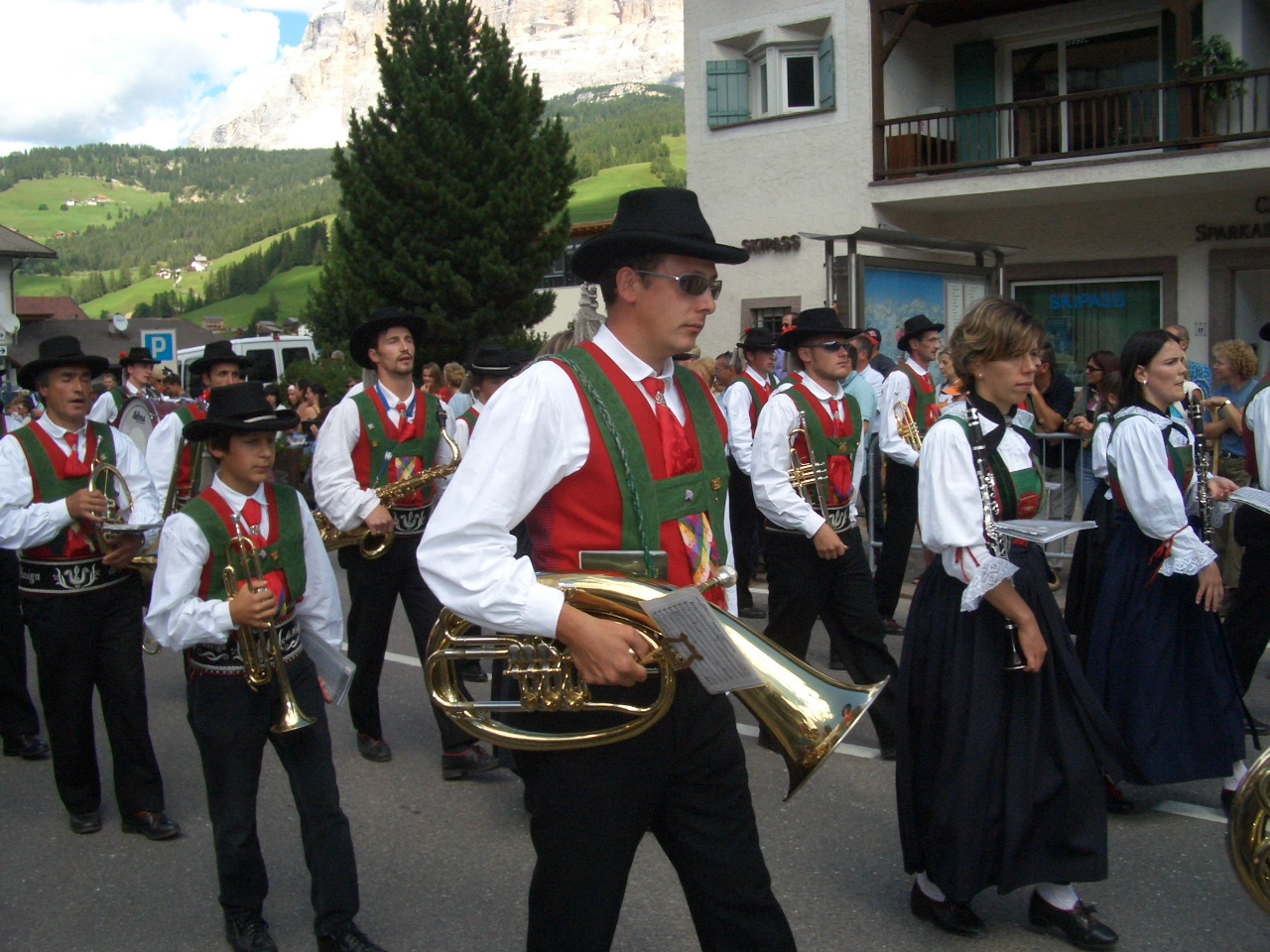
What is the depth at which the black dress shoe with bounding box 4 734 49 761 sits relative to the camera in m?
5.99

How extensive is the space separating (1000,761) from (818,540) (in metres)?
1.78

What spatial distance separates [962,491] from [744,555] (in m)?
5.34

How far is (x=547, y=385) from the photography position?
251 centimetres

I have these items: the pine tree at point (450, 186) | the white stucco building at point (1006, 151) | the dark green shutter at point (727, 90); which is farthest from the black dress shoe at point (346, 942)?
the pine tree at point (450, 186)

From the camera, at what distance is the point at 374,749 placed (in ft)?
18.8

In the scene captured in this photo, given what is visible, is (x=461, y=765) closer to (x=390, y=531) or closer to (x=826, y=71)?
(x=390, y=531)

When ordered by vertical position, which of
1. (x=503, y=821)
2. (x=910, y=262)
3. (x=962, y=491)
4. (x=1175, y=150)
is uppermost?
(x=1175, y=150)

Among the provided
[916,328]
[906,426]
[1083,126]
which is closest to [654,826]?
[906,426]

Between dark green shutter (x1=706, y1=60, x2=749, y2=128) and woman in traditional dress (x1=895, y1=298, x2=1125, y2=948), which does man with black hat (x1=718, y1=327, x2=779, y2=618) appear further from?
dark green shutter (x1=706, y1=60, x2=749, y2=128)

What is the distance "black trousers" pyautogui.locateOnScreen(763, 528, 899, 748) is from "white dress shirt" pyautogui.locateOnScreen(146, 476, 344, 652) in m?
2.20

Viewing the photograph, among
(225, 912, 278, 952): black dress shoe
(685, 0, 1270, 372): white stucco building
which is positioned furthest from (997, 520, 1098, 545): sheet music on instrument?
(685, 0, 1270, 372): white stucco building

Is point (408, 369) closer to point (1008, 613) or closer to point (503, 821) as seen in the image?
point (503, 821)

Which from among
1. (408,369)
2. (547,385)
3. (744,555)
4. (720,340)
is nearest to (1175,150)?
(720,340)

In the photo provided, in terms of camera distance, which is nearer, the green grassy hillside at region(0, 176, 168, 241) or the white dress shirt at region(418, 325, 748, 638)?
the white dress shirt at region(418, 325, 748, 638)
